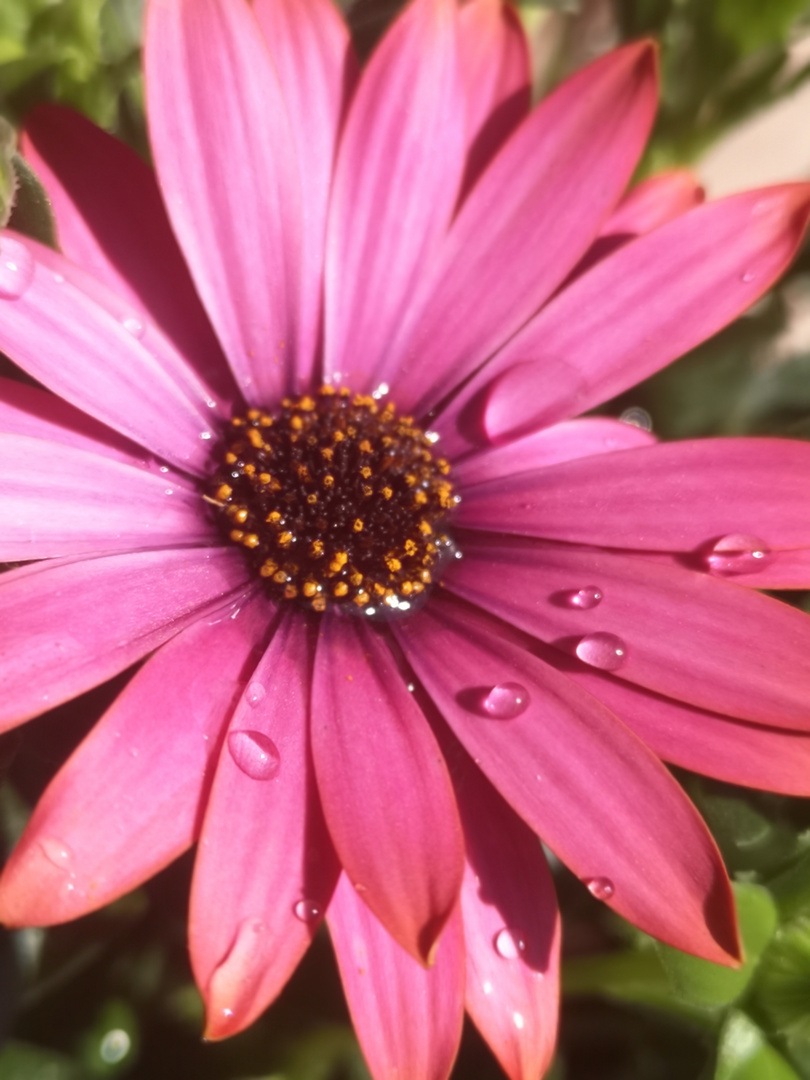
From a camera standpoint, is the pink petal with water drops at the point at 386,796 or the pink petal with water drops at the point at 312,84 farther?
the pink petal with water drops at the point at 312,84

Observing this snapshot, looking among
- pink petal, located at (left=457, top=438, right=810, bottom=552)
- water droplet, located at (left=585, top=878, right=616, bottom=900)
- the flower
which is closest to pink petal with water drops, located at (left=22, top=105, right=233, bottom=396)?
the flower

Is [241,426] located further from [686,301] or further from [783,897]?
[783,897]

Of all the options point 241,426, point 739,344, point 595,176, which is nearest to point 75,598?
point 241,426

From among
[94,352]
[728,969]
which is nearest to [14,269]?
[94,352]

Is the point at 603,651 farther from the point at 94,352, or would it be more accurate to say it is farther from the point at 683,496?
the point at 94,352

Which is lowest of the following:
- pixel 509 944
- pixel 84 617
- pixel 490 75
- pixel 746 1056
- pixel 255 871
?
pixel 746 1056

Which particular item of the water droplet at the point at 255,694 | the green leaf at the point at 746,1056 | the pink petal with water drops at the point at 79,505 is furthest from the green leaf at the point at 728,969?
the pink petal with water drops at the point at 79,505

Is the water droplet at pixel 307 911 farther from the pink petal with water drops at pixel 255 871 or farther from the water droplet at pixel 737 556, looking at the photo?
the water droplet at pixel 737 556
